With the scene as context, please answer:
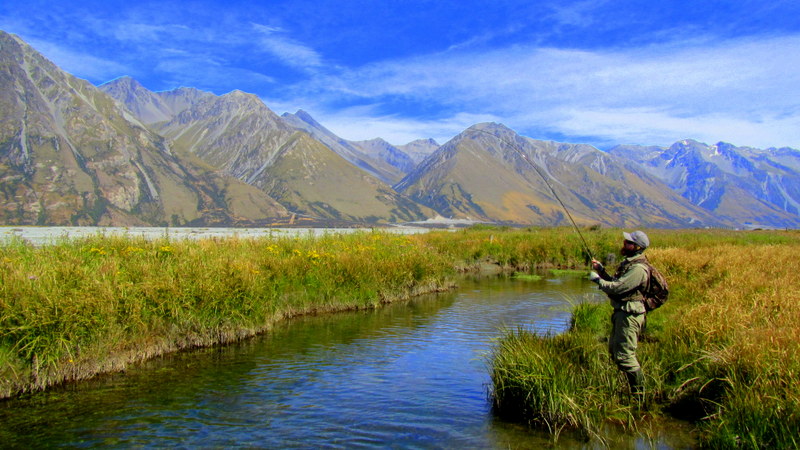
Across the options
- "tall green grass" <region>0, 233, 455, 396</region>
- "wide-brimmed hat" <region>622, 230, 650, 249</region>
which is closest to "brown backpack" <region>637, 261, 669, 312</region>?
"wide-brimmed hat" <region>622, 230, 650, 249</region>

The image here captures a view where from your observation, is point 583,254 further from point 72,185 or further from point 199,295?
point 72,185

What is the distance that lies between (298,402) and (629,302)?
624cm

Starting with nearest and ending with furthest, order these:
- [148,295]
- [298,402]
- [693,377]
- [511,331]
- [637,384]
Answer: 1. [637,384]
2. [693,377]
3. [298,402]
4. [511,331]
5. [148,295]

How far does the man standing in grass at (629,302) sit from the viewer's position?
7.97 meters

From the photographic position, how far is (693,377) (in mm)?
8688

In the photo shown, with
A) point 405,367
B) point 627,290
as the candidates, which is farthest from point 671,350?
point 405,367

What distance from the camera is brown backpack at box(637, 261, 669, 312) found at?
812 cm

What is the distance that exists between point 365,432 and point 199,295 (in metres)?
6.88

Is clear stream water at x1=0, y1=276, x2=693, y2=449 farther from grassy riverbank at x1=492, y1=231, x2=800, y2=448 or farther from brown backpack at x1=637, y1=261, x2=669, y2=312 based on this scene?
brown backpack at x1=637, y1=261, x2=669, y2=312

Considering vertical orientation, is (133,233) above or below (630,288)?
below

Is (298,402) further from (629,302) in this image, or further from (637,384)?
(629,302)

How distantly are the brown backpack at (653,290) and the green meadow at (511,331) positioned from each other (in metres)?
1.14

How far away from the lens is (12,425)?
27.1ft

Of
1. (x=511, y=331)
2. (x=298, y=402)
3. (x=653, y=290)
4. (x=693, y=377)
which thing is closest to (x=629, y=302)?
(x=653, y=290)
